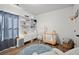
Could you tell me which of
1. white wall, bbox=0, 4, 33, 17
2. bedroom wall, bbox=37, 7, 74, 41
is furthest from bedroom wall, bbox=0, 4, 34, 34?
bedroom wall, bbox=37, 7, 74, 41

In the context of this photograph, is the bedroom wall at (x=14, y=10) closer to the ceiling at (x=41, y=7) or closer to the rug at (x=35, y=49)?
the ceiling at (x=41, y=7)

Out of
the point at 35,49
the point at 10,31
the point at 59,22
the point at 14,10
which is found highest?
the point at 14,10

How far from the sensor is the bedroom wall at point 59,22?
4.56ft

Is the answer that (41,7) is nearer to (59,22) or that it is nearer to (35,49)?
(59,22)

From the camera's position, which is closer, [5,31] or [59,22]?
[5,31]

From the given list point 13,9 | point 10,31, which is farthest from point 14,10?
point 10,31

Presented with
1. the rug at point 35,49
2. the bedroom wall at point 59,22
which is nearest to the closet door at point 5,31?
the rug at point 35,49

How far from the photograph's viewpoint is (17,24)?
1.44 m

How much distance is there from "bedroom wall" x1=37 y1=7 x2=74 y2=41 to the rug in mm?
254

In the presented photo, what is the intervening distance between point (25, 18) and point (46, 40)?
53 cm

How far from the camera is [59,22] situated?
4.76ft

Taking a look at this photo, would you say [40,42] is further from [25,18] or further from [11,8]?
[11,8]

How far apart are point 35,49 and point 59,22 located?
1.98 feet
